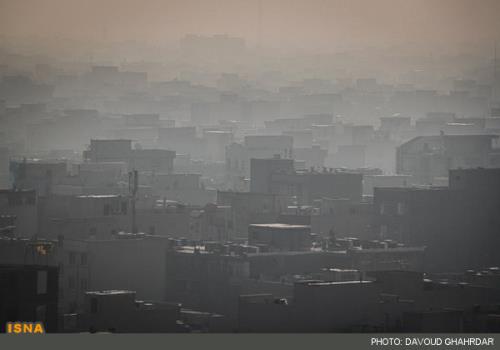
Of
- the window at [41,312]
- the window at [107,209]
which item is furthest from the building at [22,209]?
the window at [41,312]

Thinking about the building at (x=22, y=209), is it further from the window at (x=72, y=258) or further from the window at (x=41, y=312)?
the window at (x=41, y=312)

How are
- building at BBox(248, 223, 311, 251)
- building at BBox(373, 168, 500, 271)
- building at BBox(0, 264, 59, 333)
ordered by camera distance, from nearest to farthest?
building at BBox(0, 264, 59, 333)
building at BBox(248, 223, 311, 251)
building at BBox(373, 168, 500, 271)

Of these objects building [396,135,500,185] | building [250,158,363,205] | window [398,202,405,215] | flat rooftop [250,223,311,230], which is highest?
building [396,135,500,185]

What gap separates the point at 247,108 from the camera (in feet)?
143

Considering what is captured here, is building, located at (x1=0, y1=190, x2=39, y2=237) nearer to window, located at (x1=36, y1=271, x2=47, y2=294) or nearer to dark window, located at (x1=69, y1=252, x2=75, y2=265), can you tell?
dark window, located at (x1=69, y1=252, x2=75, y2=265)

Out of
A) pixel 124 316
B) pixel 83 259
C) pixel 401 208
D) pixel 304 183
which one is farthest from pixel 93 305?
pixel 304 183

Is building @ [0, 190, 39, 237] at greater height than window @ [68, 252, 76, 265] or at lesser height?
greater

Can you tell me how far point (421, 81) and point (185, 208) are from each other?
83.8 ft

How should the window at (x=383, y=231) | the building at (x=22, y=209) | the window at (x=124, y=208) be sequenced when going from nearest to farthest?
the building at (x=22, y=209), the window at (x=124, y=208), the window at (x=383, y=231)

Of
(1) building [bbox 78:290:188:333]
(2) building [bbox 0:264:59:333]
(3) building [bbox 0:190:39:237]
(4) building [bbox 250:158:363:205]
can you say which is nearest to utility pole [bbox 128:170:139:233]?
(3) building [bbox 0:190:39:237]

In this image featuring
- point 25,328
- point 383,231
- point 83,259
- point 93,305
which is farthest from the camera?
point 383,231

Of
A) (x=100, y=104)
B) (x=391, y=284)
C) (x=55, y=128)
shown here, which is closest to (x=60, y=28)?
(x=55, y=128)

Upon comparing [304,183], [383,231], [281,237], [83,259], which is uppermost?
[304,183]

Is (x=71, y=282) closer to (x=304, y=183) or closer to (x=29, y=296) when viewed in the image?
(x=29, y=296)
